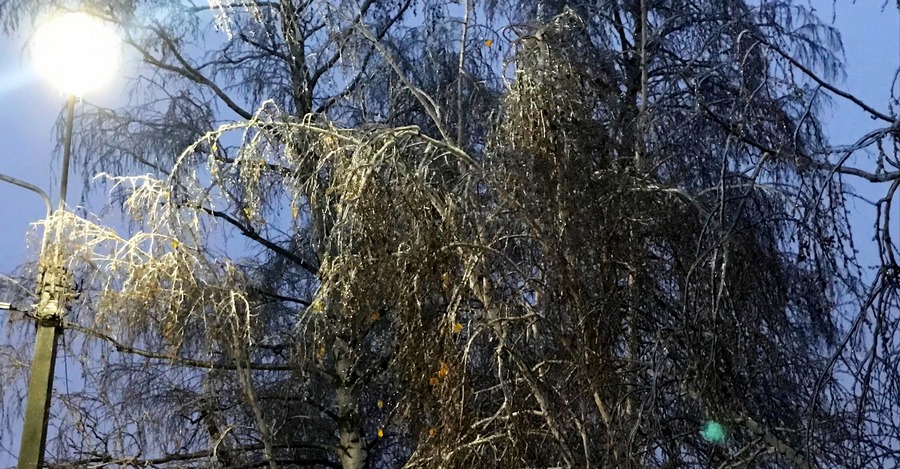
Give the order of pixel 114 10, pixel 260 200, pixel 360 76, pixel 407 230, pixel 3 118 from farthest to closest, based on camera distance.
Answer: pixel 3 118, pixel 360 76, pixel 114 10, pixel 260 200, pixel 407 230

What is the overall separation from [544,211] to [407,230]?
23.8 inches

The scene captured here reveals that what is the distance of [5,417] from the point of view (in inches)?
230

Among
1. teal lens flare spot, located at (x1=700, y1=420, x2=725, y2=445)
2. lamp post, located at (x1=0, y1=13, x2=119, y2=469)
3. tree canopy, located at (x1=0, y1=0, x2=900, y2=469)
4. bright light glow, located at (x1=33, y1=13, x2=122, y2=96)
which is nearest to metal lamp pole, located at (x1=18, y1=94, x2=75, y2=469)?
lamp post, located at (x1=0, y1=13, x2=119, y2=469)

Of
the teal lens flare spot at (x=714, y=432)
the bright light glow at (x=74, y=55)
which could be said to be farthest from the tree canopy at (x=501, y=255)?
the bright light glow at (x=74, y=55)

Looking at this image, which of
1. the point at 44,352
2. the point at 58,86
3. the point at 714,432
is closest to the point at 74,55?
the point at 58,86

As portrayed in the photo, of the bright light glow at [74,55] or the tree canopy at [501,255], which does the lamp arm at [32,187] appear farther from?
the bright light glow at [74,55]

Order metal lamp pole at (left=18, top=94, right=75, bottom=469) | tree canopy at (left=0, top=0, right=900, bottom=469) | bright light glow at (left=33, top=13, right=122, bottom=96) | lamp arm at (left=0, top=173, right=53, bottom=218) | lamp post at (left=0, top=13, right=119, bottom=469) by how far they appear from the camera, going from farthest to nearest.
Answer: lamp arm at (left=0, top=173, right=53, bottom=218) → bright light glow at (left=33, top=13, right=122, bottom=96) → lamp post at (left=0, top=13, right=119, bottom=469) → metal lamp pole at (left=18, top=94, right=75, bottom=469) → tree canopy at (left=0, top=0, right=900, bottom=469)

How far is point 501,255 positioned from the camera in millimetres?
4242

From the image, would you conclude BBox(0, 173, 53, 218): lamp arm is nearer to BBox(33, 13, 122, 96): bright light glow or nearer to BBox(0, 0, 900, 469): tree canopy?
BBox(0, 0, 900, 469): tree canopy

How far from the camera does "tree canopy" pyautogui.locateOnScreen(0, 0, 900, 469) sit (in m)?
3.49

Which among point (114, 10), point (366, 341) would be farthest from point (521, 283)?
point (114, 10)

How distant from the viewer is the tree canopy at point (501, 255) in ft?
11.5

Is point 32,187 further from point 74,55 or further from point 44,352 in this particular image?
point 44,352

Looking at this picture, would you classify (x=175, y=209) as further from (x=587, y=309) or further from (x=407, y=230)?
(x=587, y=309)
